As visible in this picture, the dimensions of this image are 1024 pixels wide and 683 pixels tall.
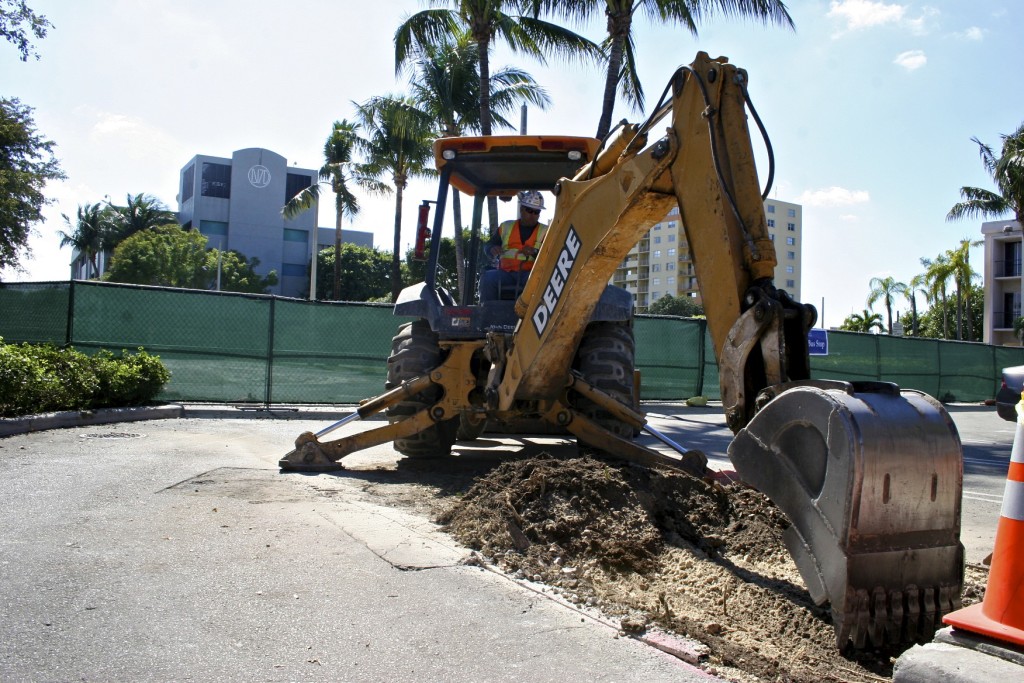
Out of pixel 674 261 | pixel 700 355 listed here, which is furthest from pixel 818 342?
pixel 674 261

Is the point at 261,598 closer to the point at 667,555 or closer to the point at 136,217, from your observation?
the point at 667,555

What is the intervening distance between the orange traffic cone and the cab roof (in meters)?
4.54

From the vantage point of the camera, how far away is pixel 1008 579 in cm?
247

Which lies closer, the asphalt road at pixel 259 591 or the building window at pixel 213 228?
the asphalt road at pixel 259 591

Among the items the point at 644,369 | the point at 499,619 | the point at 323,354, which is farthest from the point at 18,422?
the point at 644,369

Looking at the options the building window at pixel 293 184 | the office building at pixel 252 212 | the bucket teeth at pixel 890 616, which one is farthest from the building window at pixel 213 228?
the bucket teeth at pixel 890 616

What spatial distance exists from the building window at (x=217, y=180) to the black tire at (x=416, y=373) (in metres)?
64.1

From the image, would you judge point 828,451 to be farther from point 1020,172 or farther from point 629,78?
point 1020,172

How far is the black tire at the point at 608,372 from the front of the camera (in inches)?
268

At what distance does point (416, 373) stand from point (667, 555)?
3606 millimetres

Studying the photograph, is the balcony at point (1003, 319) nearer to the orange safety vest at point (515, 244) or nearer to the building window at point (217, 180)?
the orange safety vest at point (515, 244)

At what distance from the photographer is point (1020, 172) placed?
94.2 ft

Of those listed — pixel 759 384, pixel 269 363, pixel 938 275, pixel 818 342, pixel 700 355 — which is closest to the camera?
pixel 759 384

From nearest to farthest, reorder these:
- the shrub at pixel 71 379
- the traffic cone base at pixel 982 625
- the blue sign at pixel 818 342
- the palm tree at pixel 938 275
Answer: the traffic cone base at pixel 982 625 < the shrub at pixel 71 379 < the blue sign at pixel 818 342 < the palm tree at pixel 938 275
